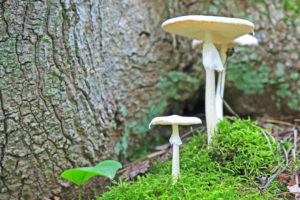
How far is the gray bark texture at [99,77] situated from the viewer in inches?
74.5

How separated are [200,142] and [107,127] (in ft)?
2.60

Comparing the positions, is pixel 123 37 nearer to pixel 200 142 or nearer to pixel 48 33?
pixel 48 33

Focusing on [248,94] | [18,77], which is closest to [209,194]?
[18,77]

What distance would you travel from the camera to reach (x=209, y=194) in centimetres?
158

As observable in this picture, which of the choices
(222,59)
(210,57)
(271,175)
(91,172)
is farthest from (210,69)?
(91,172)

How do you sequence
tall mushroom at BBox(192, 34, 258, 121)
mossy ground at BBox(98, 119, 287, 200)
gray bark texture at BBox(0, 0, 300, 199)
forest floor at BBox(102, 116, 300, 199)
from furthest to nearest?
tall mushroom at BBox(192, 34, 258, 121), gray bark texture at BBox(0, 0, 300, 199), forest floor at BBox(102, 116, 300, 199), mossy ground at BBox(98, 119, 287, 200)

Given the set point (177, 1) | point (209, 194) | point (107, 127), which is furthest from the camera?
point (177, 1)

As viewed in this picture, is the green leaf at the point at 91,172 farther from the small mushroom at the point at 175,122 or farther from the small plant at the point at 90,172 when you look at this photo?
the small mushroom at the point at 175,122

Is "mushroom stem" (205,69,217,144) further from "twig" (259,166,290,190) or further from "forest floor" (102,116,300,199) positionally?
"twig" (259,166,290,190)

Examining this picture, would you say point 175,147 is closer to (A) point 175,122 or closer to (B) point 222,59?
(A) point 175,122

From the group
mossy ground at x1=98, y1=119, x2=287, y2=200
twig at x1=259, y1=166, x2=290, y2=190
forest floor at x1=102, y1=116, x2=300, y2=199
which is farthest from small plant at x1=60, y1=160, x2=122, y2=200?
twig at x1=259, y1=166, x2=290, y2=190

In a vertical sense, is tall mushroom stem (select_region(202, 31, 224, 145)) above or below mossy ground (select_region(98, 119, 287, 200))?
above

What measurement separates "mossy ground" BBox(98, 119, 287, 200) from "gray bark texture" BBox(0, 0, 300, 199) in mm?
556

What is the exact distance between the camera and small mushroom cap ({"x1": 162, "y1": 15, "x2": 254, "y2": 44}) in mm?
1723
